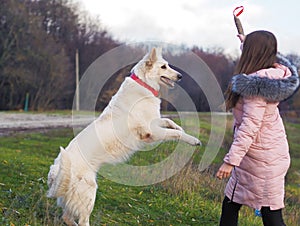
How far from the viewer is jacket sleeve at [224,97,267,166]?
377 centimetres

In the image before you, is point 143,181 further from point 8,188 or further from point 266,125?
point 266,125

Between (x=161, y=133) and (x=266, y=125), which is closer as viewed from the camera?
(x=266, y=125)

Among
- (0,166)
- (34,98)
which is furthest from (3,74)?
(0,166)

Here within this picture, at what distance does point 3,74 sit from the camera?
102ft

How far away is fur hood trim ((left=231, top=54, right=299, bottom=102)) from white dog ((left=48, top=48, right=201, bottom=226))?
5.61 feet

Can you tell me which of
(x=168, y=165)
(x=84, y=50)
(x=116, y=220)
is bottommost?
(x=116, y=220)

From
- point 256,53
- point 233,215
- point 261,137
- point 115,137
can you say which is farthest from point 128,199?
point 256,53

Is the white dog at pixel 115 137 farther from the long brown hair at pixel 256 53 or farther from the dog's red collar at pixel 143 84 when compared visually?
the long brown hair at pixel 256 53

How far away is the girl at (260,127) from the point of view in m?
3.81

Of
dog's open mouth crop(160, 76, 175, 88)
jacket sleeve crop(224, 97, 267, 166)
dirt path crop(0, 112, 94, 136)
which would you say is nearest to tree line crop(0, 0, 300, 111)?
dirt path crop(0, 112, 94, 136)

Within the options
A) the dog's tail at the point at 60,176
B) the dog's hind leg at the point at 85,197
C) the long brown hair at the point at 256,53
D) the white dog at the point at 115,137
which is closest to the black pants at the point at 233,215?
the long brown hair at the point at 256,53

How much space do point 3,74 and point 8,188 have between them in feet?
87.0

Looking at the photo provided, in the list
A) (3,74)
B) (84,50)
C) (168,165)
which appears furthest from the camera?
(84,50)

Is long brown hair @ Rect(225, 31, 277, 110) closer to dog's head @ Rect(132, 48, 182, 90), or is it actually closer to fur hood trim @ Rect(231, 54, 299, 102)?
fur hood trim @ Rect(231, 54, 299, 102)
